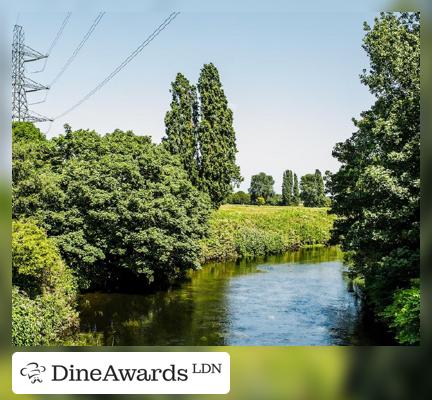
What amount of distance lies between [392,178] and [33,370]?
8.52 meters

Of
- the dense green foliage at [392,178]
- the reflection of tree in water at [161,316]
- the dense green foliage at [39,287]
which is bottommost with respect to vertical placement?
the reflection of tree in water at [161,316]

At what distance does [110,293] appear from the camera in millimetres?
21172

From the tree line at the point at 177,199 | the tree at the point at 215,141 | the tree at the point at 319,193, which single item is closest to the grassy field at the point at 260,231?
the tree at the point at 215,141

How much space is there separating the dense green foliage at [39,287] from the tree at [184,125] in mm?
14765

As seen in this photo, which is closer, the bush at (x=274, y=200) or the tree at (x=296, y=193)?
the tree at (x=296, y=193)

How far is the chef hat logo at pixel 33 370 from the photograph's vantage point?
22.6 ft

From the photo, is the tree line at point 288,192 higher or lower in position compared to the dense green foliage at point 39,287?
higher

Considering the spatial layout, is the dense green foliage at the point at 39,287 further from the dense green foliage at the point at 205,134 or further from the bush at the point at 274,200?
the bush at the point at 274,200

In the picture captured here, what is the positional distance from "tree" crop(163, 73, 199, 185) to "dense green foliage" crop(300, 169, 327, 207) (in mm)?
22495

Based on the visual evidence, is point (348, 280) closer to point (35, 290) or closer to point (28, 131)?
point (35, 290)

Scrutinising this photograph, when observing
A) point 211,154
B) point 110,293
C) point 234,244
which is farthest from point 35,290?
point 234,244

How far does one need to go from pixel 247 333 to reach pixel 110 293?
7.53m

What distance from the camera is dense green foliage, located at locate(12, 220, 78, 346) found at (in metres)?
12.9

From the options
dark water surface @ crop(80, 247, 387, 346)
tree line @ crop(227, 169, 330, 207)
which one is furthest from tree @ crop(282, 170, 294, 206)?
dark water surface @ crop(80, 247, 387, 346)
